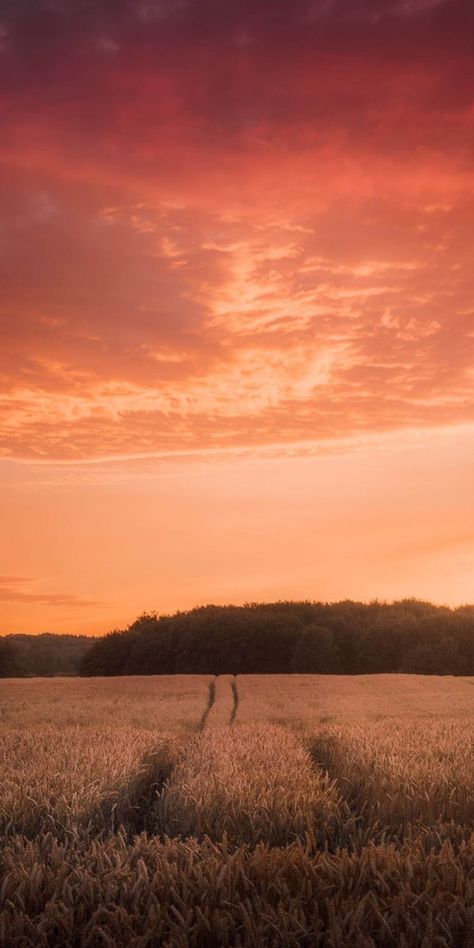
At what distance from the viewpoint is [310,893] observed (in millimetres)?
4867

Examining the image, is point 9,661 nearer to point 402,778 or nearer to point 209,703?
point 209,703

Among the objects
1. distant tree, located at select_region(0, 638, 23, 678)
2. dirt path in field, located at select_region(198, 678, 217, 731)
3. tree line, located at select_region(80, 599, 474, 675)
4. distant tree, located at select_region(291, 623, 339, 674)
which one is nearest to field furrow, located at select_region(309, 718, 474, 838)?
dirt path in field, located at select_region(198, 678, 217, 731)

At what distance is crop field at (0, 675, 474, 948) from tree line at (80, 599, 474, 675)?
53.9 metres

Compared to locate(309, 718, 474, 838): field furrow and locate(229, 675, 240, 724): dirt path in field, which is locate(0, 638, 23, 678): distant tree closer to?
locate(229, 675, 240, 724): dirt path in field

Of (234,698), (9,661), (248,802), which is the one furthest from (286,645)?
(248,802)

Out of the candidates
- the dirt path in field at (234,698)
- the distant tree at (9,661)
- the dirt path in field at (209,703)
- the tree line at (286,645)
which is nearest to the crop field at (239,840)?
the dirt path in field at (209,703)

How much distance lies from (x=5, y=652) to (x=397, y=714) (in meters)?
57.2

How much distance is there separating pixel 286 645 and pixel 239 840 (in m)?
65.7

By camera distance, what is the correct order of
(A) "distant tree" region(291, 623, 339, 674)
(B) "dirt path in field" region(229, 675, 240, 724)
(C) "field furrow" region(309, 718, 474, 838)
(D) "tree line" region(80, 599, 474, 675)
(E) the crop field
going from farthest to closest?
(D) "tree line" region(80, 599, 474, 675) < (A) "distant tree" region(291, 623, 339, 674) < (B) "dirt path in field" region(229, 675, 240, 724) < (C) "field furrow" region(309, 718, 474, 838) < (E) the crop field

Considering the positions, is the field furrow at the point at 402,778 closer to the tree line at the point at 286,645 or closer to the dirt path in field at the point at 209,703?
the dirt path in field at the point at 209,703

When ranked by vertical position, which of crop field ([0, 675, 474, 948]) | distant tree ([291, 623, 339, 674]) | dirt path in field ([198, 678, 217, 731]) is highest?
distant tree ([291, 623, 339, 674])

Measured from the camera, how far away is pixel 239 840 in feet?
22.8

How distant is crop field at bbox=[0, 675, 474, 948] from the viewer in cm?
444

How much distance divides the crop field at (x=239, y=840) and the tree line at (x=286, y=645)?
2122 inches
